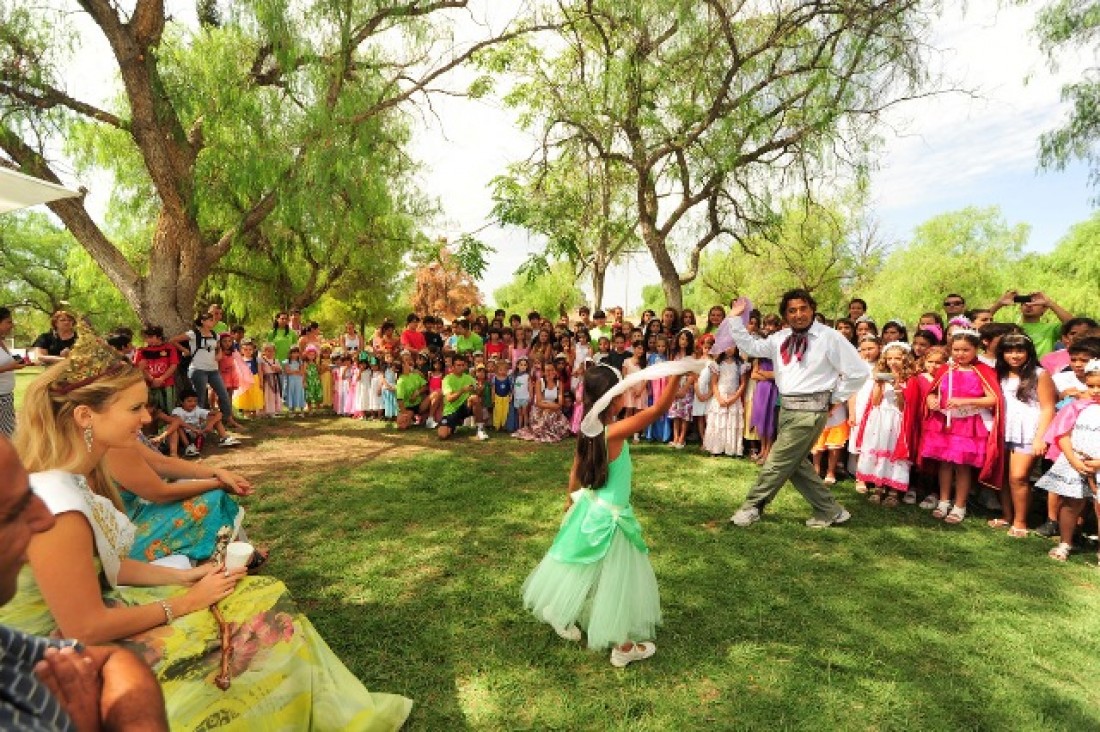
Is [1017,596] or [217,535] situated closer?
[217,535]

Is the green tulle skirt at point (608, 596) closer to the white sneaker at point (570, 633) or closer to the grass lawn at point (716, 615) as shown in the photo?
the white sneaker at point (570, 633)

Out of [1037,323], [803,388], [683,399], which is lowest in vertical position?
[683,399]

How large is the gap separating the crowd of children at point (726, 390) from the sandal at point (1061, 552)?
0.04 feet

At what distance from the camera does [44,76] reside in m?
8.53

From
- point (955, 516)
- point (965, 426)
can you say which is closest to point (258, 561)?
point (955, 516)

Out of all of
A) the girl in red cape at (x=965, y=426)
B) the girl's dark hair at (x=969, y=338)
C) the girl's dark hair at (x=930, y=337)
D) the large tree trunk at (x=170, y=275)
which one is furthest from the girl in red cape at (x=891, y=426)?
the large tree trunk at (x=170, y=275)

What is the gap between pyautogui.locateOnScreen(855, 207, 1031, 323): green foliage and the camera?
31219 millimetres

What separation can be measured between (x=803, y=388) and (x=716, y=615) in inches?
91.7

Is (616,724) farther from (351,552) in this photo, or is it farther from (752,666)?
(351,552)

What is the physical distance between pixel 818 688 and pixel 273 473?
20.4 ft

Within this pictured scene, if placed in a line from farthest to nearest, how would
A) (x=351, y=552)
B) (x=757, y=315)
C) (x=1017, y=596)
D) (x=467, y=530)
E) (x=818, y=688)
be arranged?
(x=757, y=315) < (x=467, y=530) < (x=351, y=552) < (x=1017, y=596) < (x=818, y=688)

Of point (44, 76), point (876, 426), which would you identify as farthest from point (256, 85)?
point (876, 426)

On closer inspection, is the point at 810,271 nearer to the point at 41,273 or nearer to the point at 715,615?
the point at 715,615

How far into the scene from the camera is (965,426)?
17.4ft
